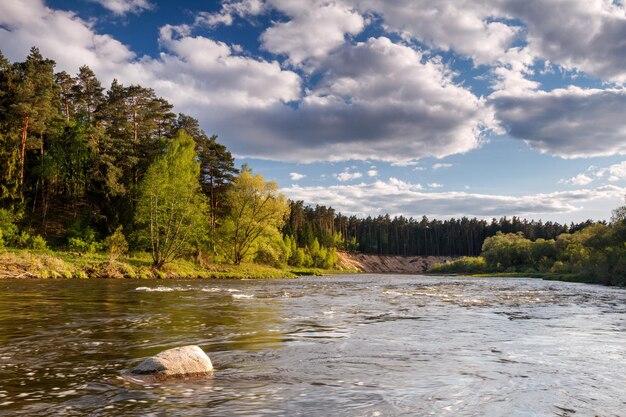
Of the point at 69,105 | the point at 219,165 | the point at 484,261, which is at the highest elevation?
the point at 69,105

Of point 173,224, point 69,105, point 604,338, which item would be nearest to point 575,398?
point 604,338

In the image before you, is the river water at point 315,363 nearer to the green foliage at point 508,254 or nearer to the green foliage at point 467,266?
the green foliage at point 508,254

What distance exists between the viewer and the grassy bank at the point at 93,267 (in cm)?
3972

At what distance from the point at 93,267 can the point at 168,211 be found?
12230mm

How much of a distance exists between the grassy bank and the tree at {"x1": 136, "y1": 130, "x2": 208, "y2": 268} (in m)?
2.57

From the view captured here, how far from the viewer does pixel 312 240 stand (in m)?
143

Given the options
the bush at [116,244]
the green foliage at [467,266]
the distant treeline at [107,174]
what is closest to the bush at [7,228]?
the distant treeline at [107,174]

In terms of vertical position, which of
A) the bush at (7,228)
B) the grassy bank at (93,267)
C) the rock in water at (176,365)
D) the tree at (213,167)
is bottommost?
the grassy bank at (93,267)

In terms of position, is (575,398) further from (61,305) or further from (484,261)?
(484,261)

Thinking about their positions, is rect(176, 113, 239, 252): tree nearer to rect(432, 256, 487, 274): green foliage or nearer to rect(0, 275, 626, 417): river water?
rect(0, 275, 626, 417): river water

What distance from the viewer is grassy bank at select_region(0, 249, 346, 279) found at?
3972 centimetres

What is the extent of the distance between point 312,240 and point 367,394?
135024mm

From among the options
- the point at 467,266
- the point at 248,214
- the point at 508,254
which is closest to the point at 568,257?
the point at 508,254

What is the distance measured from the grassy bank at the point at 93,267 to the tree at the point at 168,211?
2571 mm
